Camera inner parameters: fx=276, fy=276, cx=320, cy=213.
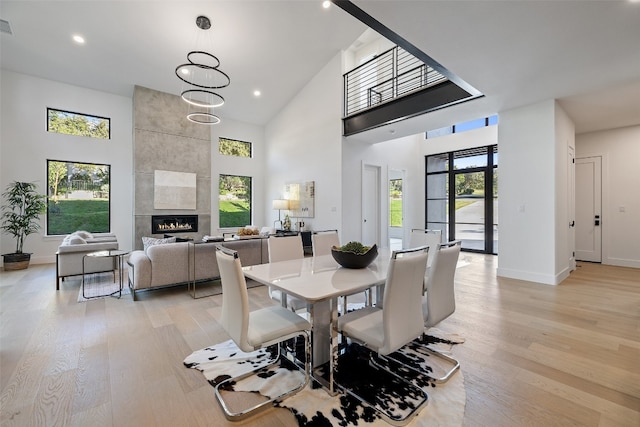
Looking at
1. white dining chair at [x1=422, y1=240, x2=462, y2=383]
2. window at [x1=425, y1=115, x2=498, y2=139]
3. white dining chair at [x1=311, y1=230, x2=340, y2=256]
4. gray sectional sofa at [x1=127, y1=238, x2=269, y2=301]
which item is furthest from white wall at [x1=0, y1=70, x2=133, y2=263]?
window at [x1=425, y1=115, x2=498, y2=139]

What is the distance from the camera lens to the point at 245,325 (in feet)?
5.18

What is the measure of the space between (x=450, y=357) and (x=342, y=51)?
6.28 metres

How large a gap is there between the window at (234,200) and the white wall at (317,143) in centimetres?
98

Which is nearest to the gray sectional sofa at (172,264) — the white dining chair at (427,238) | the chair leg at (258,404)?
the chair leg at (258,404)

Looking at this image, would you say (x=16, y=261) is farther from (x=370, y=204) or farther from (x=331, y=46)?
(x=331, y=46)

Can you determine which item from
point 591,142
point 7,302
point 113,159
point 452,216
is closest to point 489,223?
point 452,216

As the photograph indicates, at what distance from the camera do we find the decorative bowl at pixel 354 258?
2.24 meters

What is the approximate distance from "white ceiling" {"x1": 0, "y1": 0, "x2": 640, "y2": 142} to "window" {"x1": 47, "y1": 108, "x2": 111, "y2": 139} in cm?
73

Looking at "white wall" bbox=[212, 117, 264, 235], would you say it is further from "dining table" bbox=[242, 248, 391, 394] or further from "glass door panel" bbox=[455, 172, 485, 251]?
"dining table" bbox=[242, 248, 391, 394]

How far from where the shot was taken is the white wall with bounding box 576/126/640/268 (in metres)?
5.30

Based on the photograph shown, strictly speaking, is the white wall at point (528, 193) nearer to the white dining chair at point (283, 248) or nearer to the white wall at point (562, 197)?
the white wall at point (562, 197)

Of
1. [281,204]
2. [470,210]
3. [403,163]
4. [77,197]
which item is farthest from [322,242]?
[77,197]

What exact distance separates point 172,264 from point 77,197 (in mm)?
4492

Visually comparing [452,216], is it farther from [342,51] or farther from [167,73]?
[167,73]
